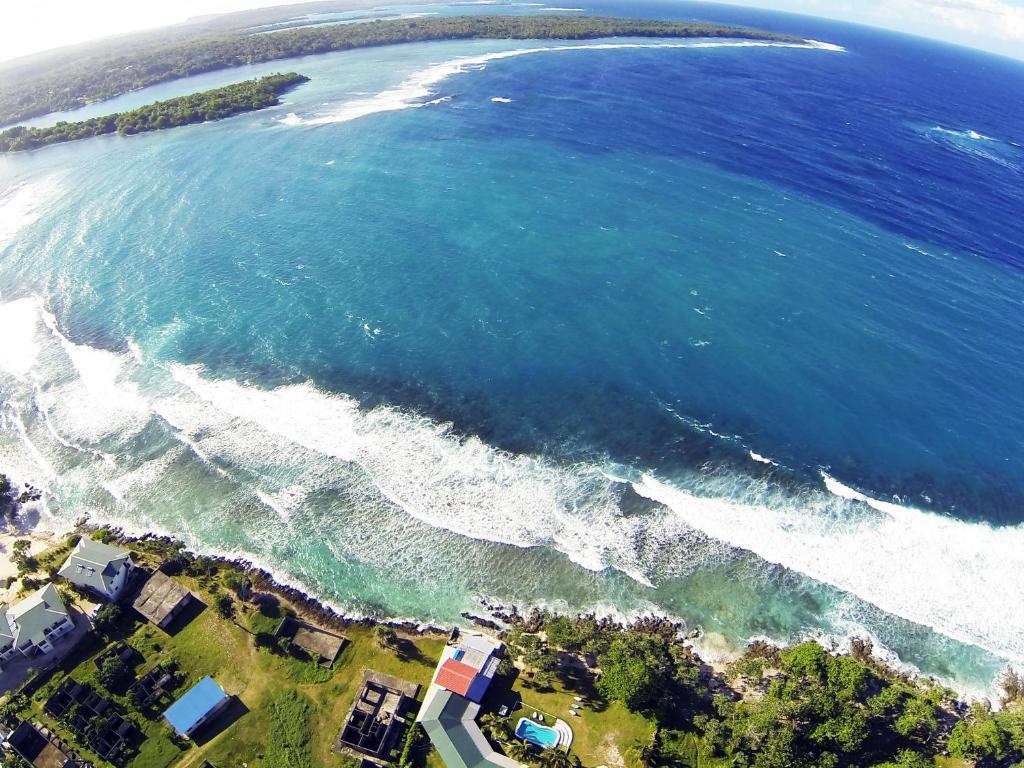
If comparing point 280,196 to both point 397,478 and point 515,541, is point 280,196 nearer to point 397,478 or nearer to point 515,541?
point 397,478

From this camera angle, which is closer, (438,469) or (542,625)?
(542,625)

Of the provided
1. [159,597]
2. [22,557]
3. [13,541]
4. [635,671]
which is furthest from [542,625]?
[13,541]

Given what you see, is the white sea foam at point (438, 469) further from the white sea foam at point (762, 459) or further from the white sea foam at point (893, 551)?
the white sea foam at point (762, 459)

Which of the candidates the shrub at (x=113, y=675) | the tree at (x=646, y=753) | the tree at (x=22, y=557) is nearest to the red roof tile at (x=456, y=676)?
the tree at (x=646, y=753)

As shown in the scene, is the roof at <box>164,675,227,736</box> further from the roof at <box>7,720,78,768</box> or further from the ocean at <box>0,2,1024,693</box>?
the ocean at <box>0,2,1024,693</box>

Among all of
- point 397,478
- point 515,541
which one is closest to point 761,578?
point 515,541

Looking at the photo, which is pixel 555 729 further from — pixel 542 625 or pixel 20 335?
pixel 20 335
